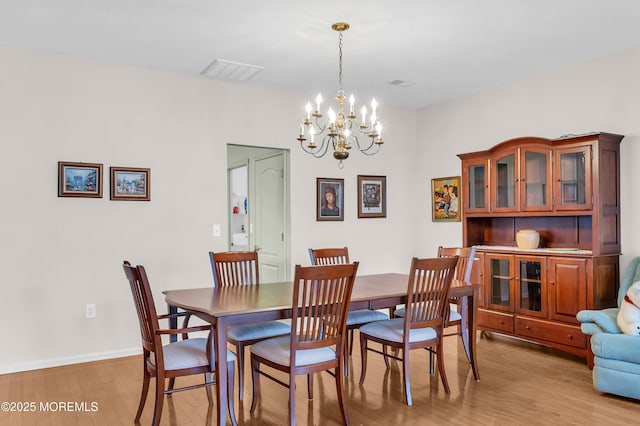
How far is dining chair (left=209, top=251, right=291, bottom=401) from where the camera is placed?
3342 millimetres

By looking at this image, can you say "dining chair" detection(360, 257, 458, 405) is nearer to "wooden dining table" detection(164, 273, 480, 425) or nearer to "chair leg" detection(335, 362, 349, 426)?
"wooden dining table" detection(164, 273, 480, 425)

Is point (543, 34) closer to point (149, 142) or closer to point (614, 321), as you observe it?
point (614, 321)

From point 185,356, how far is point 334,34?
8.24ft

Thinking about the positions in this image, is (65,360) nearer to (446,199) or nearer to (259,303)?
(259,303)

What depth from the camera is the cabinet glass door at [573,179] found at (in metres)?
4.09

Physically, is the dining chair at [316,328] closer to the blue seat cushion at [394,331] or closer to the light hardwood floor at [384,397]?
the light hardwood floor at [384,397]

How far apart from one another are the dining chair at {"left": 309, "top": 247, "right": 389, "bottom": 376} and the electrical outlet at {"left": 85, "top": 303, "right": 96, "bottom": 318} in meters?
1.93

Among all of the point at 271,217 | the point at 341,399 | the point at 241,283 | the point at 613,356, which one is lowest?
the point at 341,399

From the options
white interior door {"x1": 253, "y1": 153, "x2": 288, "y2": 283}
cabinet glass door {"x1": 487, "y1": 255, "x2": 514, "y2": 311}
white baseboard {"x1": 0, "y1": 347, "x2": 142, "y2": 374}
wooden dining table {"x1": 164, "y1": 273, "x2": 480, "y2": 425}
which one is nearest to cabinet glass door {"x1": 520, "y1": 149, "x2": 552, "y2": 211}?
cabinet glass door {"x1": 487, "y1": 255, "x2": 514, "y2": 311}

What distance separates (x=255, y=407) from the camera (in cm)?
315

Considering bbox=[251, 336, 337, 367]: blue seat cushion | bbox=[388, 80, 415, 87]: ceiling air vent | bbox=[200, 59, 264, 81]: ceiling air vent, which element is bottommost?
bbox=[251, 336, 337, 367]: blue seat cushion

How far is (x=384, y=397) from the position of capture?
335 cm

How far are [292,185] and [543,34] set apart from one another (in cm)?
274

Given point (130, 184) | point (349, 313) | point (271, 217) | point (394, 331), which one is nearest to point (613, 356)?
point (394, 331)
